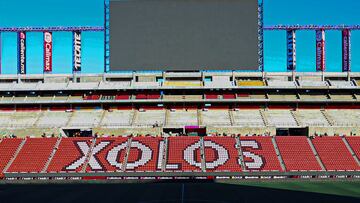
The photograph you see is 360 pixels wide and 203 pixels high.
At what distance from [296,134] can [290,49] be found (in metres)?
14.7

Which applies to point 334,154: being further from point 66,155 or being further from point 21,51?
point 21,51

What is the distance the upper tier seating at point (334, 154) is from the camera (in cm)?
6888

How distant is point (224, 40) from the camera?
82125 mm

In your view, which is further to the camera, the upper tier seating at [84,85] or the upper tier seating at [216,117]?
the upper tier seating at [84,85]

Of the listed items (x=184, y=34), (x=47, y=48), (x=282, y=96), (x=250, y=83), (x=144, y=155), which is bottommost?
(x=144, y=155)

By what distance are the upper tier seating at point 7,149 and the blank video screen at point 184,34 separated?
1951 centimetres

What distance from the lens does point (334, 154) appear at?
72.0 meters

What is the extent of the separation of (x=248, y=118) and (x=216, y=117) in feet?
17.6

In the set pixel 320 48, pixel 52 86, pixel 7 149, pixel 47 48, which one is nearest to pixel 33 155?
pixel 7 149

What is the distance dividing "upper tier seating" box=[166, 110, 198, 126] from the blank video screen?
8.44 metres

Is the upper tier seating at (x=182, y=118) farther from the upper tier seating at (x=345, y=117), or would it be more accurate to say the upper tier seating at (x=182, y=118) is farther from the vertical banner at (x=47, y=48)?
the vertical banner at (x=47, y=48)

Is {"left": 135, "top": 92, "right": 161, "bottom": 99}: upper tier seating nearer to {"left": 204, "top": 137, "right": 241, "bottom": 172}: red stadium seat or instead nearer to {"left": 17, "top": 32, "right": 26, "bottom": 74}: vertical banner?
{"left": 204, "top": 137, "right": 241, "bottom": 172}: red stadium seat

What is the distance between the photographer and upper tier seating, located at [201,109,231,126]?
8325 centimetres

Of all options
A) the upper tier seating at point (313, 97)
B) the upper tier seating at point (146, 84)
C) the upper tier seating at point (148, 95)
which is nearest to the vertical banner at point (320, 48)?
the upper tier seating at point (313, 97)
